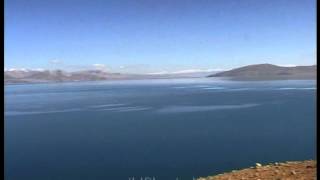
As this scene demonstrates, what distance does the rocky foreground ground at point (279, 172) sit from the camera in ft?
19.5

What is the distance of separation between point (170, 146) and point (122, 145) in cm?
461

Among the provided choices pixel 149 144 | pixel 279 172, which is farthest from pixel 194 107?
pixel 279 172

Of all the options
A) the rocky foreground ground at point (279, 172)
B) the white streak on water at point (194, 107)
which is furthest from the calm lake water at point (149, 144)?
the rocky foreground ground at point (279, 172)

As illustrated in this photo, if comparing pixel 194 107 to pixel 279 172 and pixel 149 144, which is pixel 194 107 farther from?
pixel 279 172

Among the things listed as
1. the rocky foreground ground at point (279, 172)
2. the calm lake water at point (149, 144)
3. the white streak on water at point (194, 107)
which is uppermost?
the rocky foreground ground at point (279, 172)

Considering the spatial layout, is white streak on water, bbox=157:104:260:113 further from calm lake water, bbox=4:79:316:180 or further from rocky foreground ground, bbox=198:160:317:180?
rocky foreground ground, bbox=198:160:317:180

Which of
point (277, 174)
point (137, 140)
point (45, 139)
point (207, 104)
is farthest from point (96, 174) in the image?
point (207, 104)

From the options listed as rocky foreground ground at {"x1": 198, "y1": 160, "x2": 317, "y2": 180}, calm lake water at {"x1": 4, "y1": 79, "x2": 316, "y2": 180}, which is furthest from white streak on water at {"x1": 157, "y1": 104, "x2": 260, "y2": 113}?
rocky foreground ground at {"x1": 198, "y1": 160, "x2": 317, "y2": 180}

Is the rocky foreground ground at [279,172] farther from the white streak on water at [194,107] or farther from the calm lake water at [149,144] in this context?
the white streak on water at [194,107]

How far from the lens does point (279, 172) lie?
20.8 feet

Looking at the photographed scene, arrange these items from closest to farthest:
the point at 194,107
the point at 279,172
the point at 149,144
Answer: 1. the point at 279,172
2. the point at 149,144
3. the point at 194,107

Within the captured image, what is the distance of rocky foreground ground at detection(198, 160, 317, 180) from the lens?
233 inches

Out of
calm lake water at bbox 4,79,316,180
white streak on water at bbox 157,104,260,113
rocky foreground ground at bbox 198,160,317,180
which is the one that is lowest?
calm lake water at bbox 4,79,316,180

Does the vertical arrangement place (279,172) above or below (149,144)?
above
